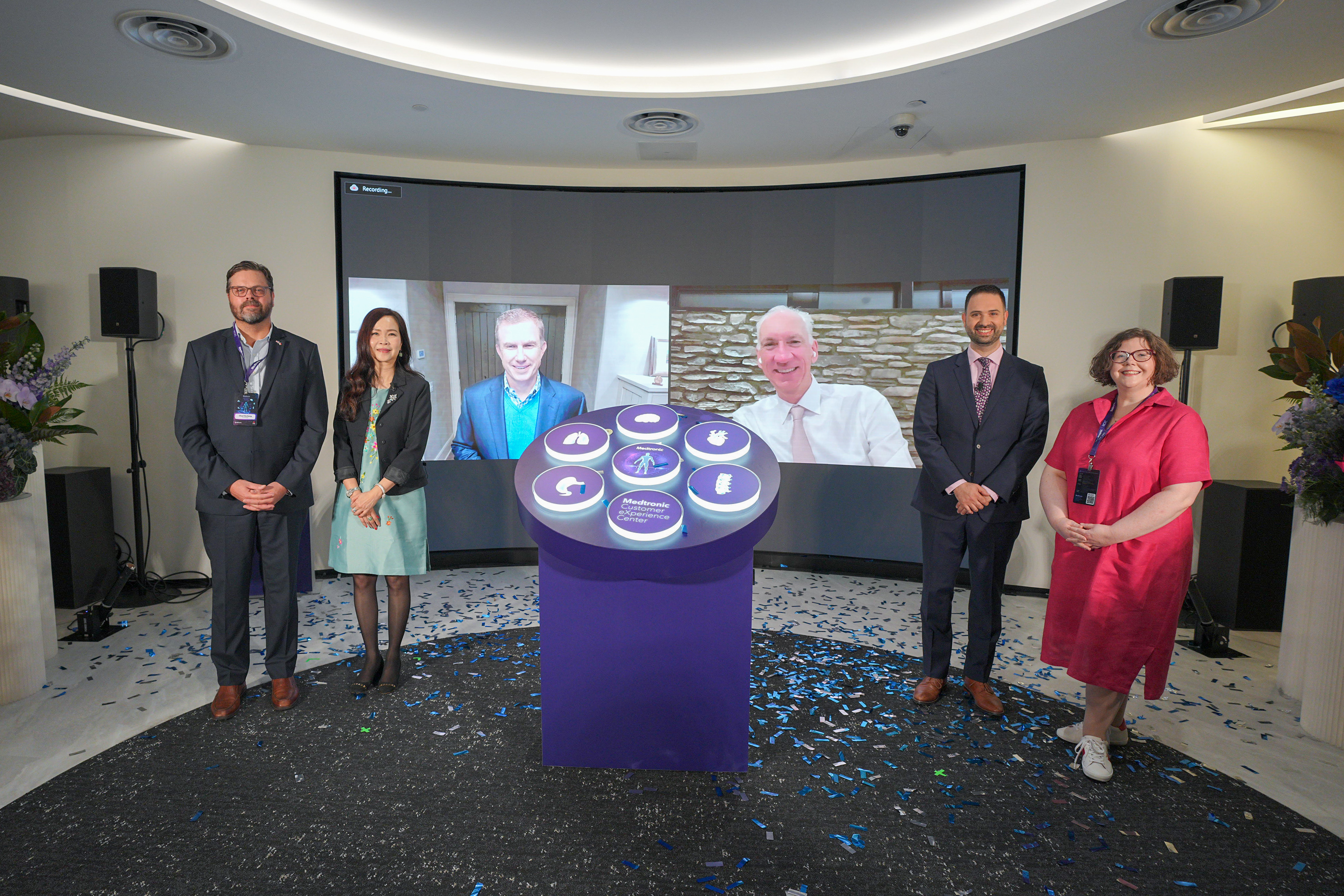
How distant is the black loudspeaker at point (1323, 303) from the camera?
385 centimetres

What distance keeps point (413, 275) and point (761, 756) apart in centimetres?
400

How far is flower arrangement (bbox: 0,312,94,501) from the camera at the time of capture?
298 centimetres

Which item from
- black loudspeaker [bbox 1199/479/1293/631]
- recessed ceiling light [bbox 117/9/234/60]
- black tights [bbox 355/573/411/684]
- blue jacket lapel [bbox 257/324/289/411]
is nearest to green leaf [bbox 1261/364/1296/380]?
black loudspeaker [bbox 1199/479/1293/631]

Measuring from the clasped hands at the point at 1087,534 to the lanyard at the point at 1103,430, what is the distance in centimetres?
21

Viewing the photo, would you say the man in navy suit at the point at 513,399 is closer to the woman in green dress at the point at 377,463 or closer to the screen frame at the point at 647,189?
Answer: the screen frame at the point at 647,189

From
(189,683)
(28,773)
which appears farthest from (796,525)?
(28,773)

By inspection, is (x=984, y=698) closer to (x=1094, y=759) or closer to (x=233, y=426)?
(x=1094, y=759)

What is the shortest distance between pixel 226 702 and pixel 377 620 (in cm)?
64

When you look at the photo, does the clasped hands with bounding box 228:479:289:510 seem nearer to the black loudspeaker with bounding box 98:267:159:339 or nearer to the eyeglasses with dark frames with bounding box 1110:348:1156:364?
the black loudspeaker with bounding box 98:267:159:339

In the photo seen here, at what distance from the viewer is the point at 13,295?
4.16m

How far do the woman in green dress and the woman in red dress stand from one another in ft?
8.70

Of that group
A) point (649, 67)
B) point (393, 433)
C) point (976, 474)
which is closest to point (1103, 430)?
point (976, 474)

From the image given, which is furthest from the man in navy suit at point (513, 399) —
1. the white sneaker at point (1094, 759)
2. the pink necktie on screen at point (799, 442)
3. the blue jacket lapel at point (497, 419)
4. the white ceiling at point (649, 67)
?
the white sneaker at point (1094, 759)

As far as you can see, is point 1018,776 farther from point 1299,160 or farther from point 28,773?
point 1299,160
